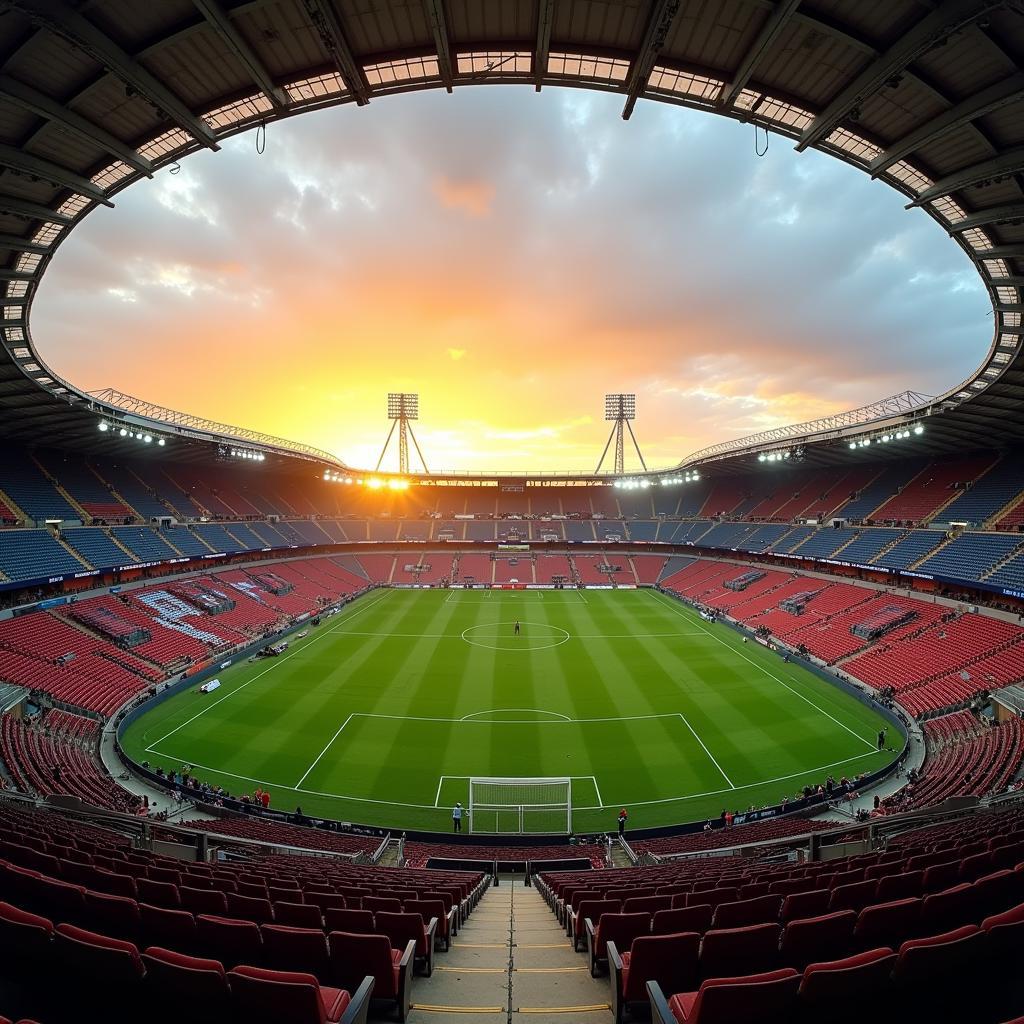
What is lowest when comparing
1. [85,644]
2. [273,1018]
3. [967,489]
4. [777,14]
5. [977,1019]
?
[85,644]

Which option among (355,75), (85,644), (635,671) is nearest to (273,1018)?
(355,75)

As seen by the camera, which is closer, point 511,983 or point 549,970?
point 511,983

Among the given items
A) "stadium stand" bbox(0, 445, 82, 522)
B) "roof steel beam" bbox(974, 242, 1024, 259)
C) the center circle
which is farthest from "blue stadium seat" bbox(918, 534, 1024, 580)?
"stadium stand" bbox(0, 445, 82, 522)

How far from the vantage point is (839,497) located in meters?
54.2

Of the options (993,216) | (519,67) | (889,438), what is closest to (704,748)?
(993,216)

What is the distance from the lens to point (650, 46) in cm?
954

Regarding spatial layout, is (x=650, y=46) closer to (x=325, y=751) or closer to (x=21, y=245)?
(x=21, y=245)

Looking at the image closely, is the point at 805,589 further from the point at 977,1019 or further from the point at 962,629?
the point at 977,1019

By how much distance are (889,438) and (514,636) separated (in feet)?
110

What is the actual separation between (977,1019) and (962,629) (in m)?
36.3

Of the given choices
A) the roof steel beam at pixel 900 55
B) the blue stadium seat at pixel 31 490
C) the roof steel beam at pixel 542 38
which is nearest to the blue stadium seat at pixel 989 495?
the roof steel beam at pixel 900 55

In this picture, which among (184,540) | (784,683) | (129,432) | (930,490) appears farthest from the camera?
(184,540)

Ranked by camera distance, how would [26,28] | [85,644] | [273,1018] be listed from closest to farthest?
[273,1018] → [26,28] → [85,644]

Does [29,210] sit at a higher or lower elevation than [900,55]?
higher
